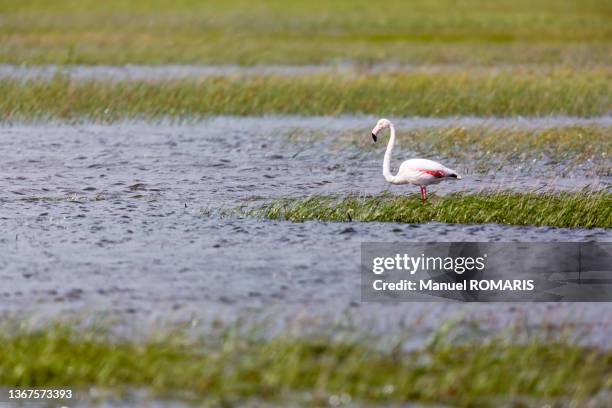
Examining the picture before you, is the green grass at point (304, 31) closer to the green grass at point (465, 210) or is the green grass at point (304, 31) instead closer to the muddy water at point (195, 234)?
the muddy water at point (195, 234)

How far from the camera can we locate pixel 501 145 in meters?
26.6

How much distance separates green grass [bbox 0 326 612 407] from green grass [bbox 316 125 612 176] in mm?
11984

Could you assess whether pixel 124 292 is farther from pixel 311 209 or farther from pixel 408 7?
pixel 408 7

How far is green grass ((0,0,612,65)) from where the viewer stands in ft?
147

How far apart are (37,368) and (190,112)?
2049 cm

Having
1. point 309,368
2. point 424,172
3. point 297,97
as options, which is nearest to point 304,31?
point 297,97

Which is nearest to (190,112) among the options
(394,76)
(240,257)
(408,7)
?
(394,76)

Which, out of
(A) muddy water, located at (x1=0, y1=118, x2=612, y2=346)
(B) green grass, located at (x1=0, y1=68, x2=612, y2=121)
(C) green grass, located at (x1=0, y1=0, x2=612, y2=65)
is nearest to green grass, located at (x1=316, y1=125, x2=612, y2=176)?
(A) muddy water, located at (x1=0, y1=118, x2=612, y2=346)

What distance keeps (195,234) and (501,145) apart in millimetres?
10232

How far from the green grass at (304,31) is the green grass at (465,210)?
76.4 feet

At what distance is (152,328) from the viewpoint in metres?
13.2

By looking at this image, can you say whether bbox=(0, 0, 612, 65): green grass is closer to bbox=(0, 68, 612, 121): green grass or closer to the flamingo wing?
bbox=(0, 68, 612, 121): green grass

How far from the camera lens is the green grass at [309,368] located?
37.4 ft

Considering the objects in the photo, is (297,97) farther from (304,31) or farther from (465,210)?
(304,31)
